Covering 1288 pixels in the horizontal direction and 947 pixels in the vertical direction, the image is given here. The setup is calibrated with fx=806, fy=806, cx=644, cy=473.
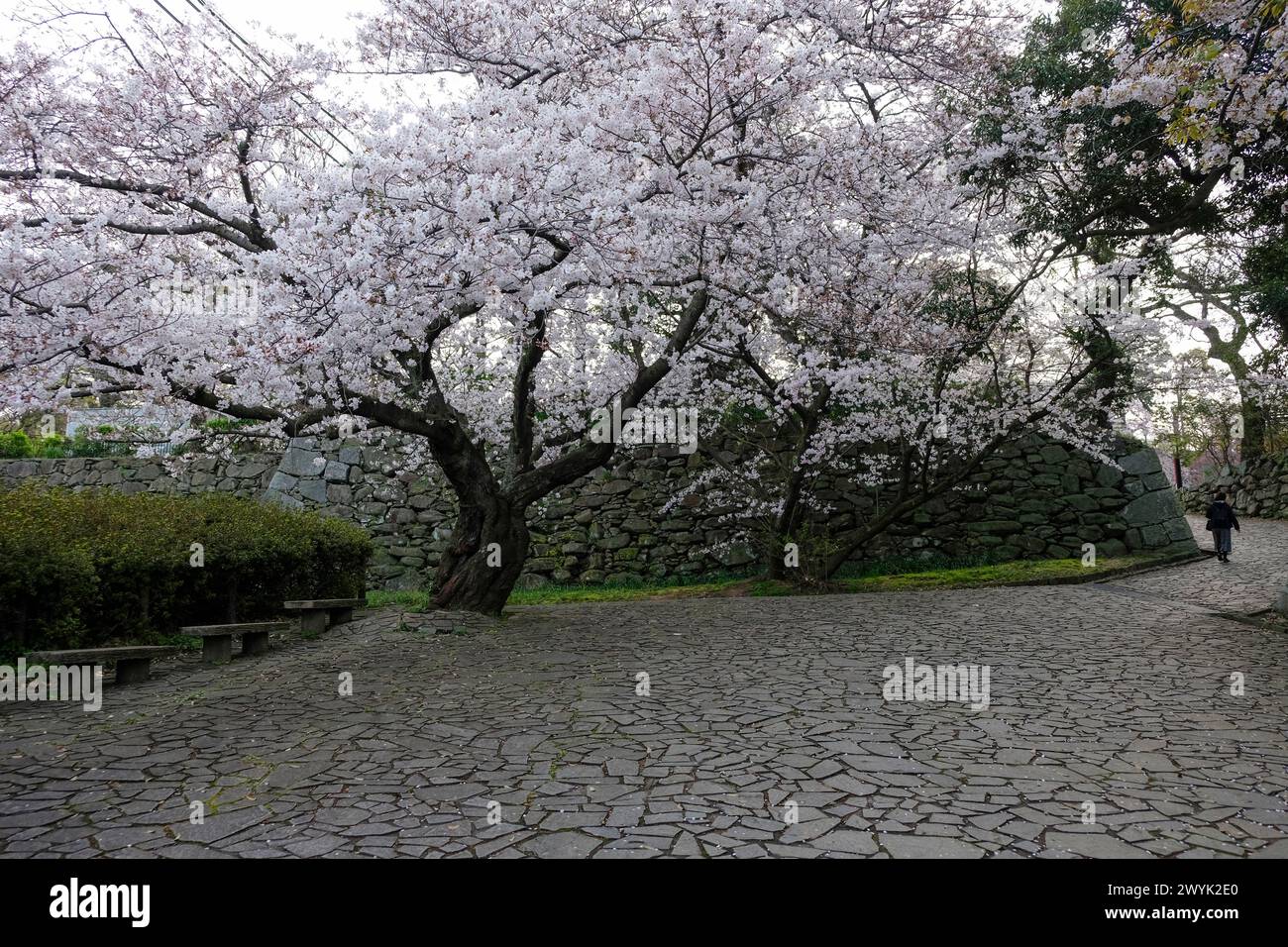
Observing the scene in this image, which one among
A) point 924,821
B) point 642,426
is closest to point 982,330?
point 642,426

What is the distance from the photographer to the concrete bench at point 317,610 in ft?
29.4

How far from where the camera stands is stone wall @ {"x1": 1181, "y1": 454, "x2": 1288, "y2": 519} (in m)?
21.1

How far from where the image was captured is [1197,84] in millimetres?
6520

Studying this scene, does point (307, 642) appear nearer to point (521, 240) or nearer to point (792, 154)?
point (521, 240)

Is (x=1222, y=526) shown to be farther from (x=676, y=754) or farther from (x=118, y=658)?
(x=118, y=658)

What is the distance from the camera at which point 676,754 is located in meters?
4.55

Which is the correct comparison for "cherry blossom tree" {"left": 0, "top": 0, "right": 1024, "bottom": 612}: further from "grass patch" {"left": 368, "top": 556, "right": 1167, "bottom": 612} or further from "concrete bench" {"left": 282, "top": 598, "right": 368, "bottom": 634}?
"grass patch" {"left": 368, "top": 556, "right": 1167, "bottom": 612}

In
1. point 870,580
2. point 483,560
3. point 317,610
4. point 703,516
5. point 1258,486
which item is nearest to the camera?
point 317,610

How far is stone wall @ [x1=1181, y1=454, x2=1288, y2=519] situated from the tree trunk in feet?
61.6

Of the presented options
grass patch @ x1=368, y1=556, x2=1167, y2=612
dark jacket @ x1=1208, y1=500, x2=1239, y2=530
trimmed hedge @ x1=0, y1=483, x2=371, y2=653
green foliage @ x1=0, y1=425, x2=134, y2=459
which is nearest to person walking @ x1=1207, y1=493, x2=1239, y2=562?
dark jacket @ x1=1208, y1=500, x2=1239, y2=530

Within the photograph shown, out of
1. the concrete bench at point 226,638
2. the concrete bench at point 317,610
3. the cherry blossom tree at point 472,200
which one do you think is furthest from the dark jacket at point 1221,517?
the concrete bench at point 226,638

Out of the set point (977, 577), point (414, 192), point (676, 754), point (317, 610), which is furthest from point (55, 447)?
point (977, 577)

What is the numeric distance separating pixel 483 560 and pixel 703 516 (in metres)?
6.11
